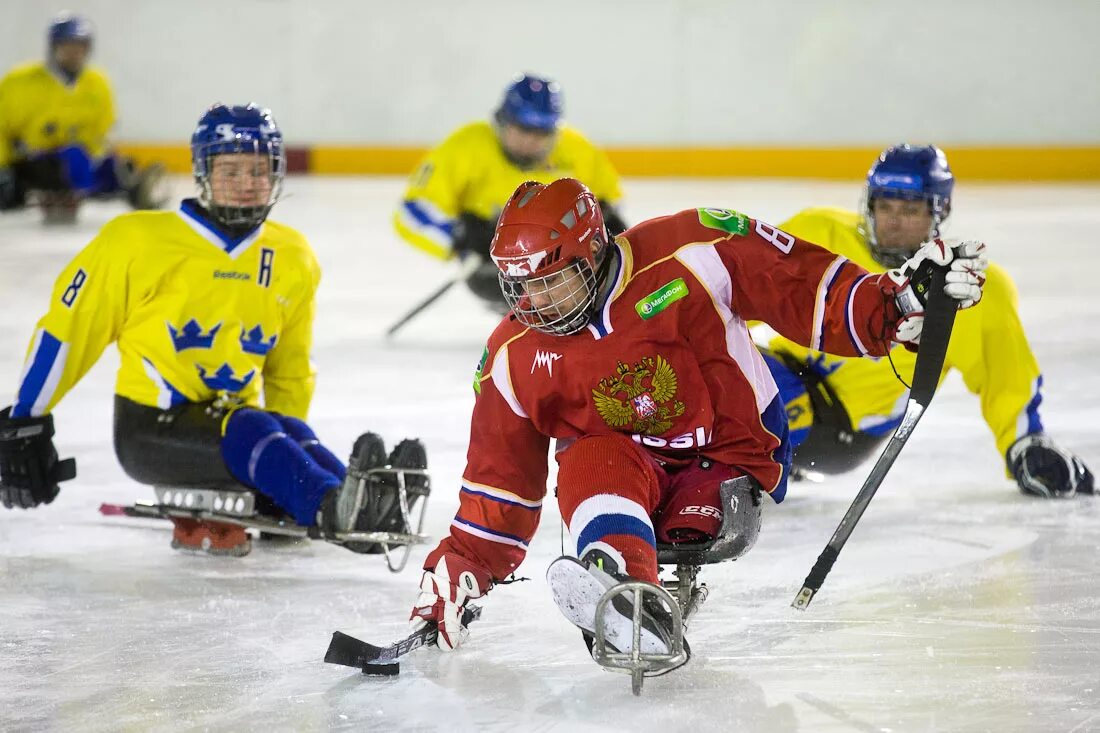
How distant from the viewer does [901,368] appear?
4223mm

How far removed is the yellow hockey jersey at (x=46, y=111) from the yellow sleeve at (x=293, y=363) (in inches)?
270

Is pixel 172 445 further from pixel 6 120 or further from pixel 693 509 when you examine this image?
pixel 6 120

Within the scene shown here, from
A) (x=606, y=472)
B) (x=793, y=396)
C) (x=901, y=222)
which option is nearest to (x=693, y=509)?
(x=606, y=472)

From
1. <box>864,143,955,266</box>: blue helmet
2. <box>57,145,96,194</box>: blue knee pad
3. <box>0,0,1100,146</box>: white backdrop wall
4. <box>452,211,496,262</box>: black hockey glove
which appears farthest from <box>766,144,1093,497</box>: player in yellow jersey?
<box>0,0,1100,146</box>: white backdrop wall

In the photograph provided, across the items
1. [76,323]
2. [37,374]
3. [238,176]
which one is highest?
[238,176]

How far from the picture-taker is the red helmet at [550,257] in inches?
113

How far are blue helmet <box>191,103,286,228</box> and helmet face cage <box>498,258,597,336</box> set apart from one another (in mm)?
1130

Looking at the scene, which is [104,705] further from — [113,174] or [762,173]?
[762,173]

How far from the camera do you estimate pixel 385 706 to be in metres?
2.78

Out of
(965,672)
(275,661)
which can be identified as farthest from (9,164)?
(965,672)

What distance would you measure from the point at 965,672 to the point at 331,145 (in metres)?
11.5

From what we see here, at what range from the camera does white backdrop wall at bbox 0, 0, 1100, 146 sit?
40.7ft

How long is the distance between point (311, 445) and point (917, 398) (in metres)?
1.49

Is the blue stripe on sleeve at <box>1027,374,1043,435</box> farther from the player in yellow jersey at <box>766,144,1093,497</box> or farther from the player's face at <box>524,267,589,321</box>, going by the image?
the player's face at <box>524,267,589,321</box>
